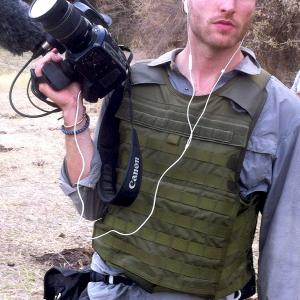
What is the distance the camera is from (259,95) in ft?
6.23

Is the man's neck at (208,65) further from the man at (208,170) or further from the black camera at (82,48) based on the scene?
the black camera at (82,48)

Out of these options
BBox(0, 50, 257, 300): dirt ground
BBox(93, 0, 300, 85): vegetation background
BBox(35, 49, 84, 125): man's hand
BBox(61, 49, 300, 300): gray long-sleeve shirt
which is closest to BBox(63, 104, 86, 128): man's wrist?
BBox(35, 49, 84, 125): man's hand

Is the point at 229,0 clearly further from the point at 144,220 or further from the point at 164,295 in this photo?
the point at 164,295

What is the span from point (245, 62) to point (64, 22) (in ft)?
1.87

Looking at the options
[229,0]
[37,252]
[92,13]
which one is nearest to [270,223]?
[229,0]

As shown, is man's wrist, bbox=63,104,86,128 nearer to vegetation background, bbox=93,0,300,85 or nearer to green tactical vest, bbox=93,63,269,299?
green tactical vest, bbox=93,63,269,299

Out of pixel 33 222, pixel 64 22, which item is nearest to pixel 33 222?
pixel 33 222

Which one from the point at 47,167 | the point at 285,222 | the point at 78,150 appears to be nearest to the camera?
the point at 285,222

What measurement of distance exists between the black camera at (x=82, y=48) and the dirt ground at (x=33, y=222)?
0.82 meters

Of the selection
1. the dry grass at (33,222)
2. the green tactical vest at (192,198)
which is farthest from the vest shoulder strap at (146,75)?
the dry grass at (33,222)

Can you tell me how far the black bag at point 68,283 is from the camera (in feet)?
7.13

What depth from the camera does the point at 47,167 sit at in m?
7.74

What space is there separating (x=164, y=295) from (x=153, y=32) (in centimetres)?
1424

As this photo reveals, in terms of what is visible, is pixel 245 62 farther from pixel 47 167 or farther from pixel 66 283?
pixel 47 167
